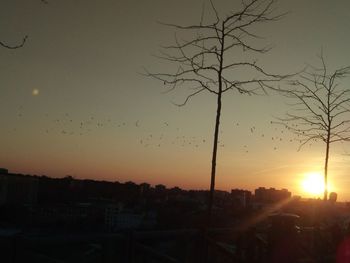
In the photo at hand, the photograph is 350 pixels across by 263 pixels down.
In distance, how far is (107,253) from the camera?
7.84m

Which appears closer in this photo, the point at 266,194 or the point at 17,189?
the point at 266,194

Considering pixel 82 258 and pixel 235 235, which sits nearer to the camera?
pixel 82 258

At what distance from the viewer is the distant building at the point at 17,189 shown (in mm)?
171087

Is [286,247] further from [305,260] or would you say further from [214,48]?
[214,48]

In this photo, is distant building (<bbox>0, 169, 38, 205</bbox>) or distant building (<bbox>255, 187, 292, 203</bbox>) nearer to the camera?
distant building (<bbox>255, 187, 292, 203</bbox>)

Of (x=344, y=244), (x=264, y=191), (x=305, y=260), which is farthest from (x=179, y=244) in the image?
(x=264, y=191)

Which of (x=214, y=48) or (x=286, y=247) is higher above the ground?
(x=214, y=48)

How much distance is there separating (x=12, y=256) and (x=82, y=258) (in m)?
1.05

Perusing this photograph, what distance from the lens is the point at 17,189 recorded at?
577 feet

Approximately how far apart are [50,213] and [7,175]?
4766 centimetres

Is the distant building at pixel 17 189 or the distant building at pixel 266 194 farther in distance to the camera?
the distant building at pixel 17 189

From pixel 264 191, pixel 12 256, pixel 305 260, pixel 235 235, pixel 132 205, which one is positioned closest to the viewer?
pixel 12 256

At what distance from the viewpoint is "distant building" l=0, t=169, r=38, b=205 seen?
171m

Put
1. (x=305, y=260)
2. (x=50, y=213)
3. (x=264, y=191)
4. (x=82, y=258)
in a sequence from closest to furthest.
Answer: (x=82, y=258), (x=305, y=260), (x=264, y=191), (x=50, y=213)
